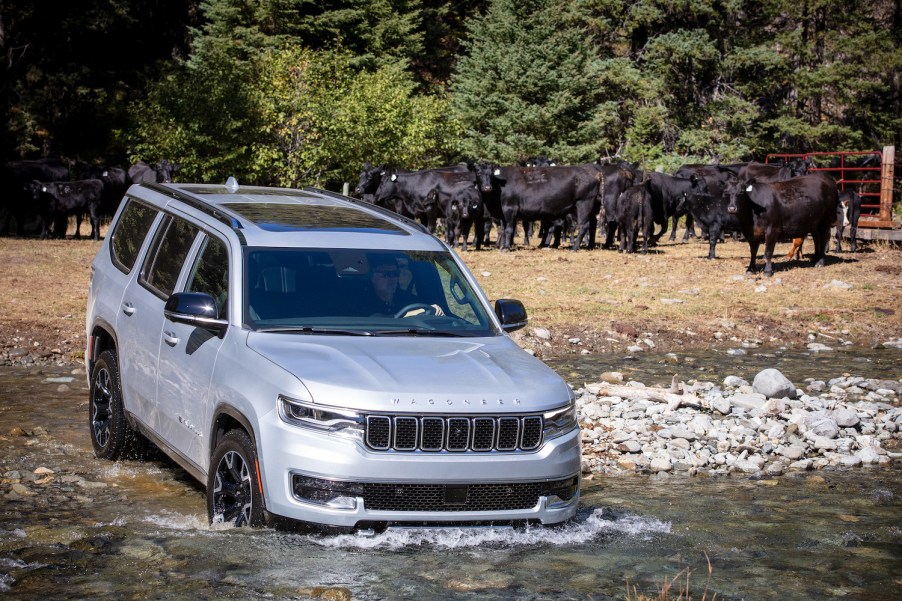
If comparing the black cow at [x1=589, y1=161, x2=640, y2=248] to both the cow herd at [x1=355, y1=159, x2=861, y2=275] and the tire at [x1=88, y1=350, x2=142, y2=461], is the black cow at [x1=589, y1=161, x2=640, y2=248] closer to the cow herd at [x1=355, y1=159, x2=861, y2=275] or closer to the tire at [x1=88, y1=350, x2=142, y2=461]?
the cow herd at [x1=355, y1=159, x2=861, y2=275]

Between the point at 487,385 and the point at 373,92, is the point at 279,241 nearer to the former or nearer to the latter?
the point at 487,385

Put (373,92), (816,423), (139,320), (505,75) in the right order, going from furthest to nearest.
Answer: (505,75)
(373,92)
(816,423)
(139,320)

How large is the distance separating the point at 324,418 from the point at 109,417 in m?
3.38

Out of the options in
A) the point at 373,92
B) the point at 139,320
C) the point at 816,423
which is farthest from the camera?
Result: the point at 373,92

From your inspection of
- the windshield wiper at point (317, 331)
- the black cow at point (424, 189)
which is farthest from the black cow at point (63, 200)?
the windshield wiper at point (317, 331)

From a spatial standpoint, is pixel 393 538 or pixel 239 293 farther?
pixel 239 293

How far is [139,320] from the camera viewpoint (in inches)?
324

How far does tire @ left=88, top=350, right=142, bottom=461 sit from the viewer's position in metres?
8.72

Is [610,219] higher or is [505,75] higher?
[505,75]

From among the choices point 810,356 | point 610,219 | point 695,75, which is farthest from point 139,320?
point 695,75

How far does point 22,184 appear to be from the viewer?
1277 inches

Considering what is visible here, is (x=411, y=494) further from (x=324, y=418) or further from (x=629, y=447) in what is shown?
(x=629, y=447)

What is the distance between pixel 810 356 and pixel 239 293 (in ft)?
37.5

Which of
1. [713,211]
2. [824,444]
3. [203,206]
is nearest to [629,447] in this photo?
[824,444]
